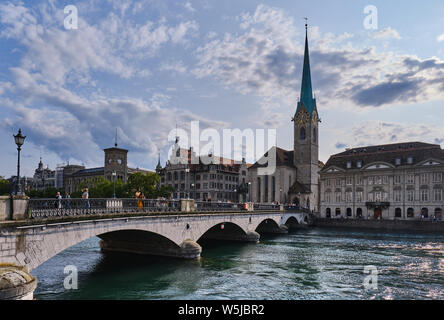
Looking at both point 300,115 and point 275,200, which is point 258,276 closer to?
point 275,200

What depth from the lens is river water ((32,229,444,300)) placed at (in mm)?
19906

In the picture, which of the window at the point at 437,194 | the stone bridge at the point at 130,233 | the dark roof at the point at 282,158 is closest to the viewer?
the stone bridge at the point at 130,233

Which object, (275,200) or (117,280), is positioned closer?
(117,280)

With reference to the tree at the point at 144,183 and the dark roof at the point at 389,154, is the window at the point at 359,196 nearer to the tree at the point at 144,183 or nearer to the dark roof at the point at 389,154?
the dark roof at the point at 389,154

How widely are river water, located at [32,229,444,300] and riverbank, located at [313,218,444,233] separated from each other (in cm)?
2716

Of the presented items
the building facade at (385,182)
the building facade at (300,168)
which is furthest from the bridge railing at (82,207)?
the building facade at (300,168)

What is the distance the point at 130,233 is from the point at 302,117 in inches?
2996

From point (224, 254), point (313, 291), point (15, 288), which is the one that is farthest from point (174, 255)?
point (15, 288)

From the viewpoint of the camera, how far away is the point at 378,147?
83812mm

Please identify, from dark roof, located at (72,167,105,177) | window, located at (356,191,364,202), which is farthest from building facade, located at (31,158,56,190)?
window, located at (356,191,364,202)

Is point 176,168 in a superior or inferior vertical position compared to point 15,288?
superior

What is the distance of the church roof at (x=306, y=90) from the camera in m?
98.9

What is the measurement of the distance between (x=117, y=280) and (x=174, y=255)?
791 centimetres
